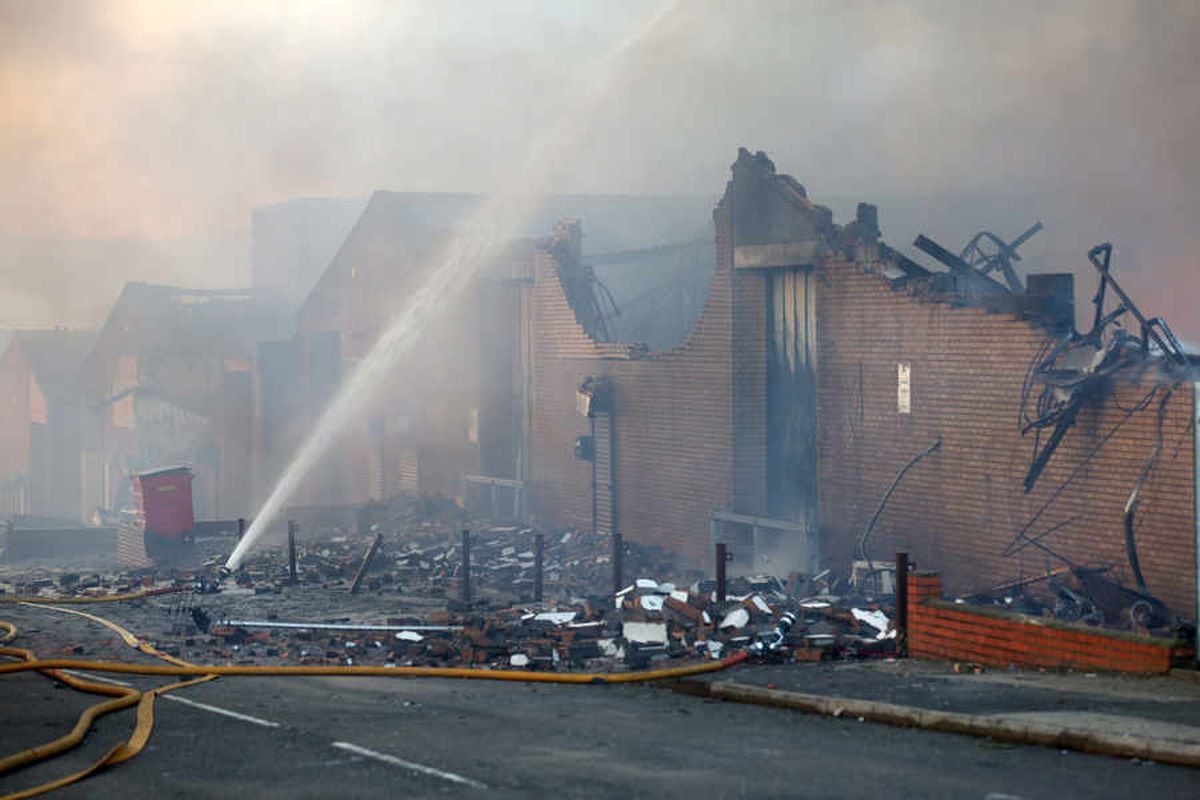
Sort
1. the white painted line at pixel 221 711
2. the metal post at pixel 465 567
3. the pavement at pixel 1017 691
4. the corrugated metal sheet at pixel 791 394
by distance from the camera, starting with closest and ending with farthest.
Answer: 1. the pavement at pixel 1017 691
2. the white painted line at pixel 221 711
3. the metal post at pixel 465 567
4. the corrugated metal sheet at pixel 791 394

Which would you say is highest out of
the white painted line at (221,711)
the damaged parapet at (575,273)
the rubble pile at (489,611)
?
the damaged parapet at (575,273)

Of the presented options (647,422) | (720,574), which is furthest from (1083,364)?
(647,422)

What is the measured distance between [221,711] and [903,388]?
924 centimetres

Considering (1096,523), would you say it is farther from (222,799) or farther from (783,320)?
(222,799)

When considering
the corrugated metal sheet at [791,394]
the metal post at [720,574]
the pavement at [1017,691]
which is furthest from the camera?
the corrugated metal sheet at [791,394]

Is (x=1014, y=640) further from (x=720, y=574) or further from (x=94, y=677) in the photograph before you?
(x=94, y=677)

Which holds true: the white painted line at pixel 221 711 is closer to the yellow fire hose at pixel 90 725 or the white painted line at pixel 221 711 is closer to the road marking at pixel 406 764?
the yellow fire hose at pixel 90 725

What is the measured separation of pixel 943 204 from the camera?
3098 cm

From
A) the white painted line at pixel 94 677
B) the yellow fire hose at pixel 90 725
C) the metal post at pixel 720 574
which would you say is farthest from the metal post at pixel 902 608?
the white painted line at pixel 94 677

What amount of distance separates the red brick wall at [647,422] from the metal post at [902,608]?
24.1ft

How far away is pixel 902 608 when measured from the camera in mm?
11805

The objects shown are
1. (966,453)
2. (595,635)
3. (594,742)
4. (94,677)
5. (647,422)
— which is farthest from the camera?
(647,422)

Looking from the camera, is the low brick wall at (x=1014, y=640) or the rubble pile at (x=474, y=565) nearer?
the low brick wall at (x=1014, y=640)

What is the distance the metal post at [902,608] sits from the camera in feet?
38.4
